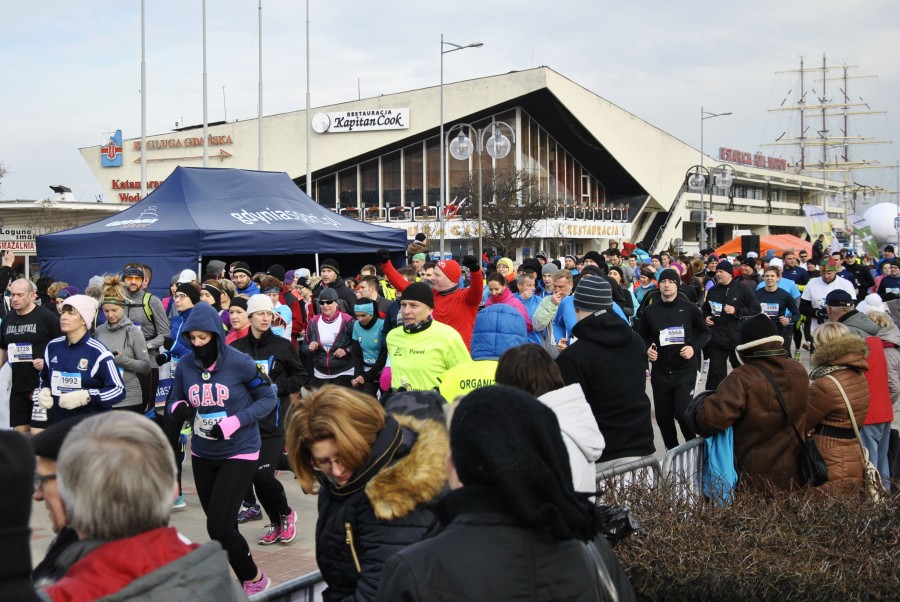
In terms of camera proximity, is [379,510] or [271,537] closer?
[379,510]

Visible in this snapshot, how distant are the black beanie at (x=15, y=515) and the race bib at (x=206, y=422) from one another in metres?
3.63

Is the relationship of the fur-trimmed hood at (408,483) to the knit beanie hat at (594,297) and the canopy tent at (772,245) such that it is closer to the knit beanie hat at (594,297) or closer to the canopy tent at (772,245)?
the knit beanie hat at (594,297)

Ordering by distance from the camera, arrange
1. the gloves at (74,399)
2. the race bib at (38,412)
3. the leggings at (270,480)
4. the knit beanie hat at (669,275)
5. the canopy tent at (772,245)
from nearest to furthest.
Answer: the gloves at (74,399)
the leggings at (270,480)
the race bib at (38,412)
the knit beanie hat at (669,275)
the canopy tent at (772,245)

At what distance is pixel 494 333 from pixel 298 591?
11.2 ft

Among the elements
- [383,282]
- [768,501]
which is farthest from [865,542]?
[383,282]

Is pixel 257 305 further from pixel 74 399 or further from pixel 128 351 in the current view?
pixel 74 399

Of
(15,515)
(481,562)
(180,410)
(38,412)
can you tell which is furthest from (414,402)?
(38,412)

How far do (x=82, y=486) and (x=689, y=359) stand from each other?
671cm

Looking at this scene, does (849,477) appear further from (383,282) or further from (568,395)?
(383,282)

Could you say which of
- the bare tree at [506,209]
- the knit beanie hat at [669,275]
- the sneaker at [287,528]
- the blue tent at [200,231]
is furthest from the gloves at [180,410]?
the bare tree at [506,209]

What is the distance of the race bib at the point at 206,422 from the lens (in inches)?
223

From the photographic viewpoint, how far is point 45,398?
6.57 metres

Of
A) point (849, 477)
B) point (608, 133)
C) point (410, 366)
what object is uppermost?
point (608, 133)

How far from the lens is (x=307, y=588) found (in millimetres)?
3580
